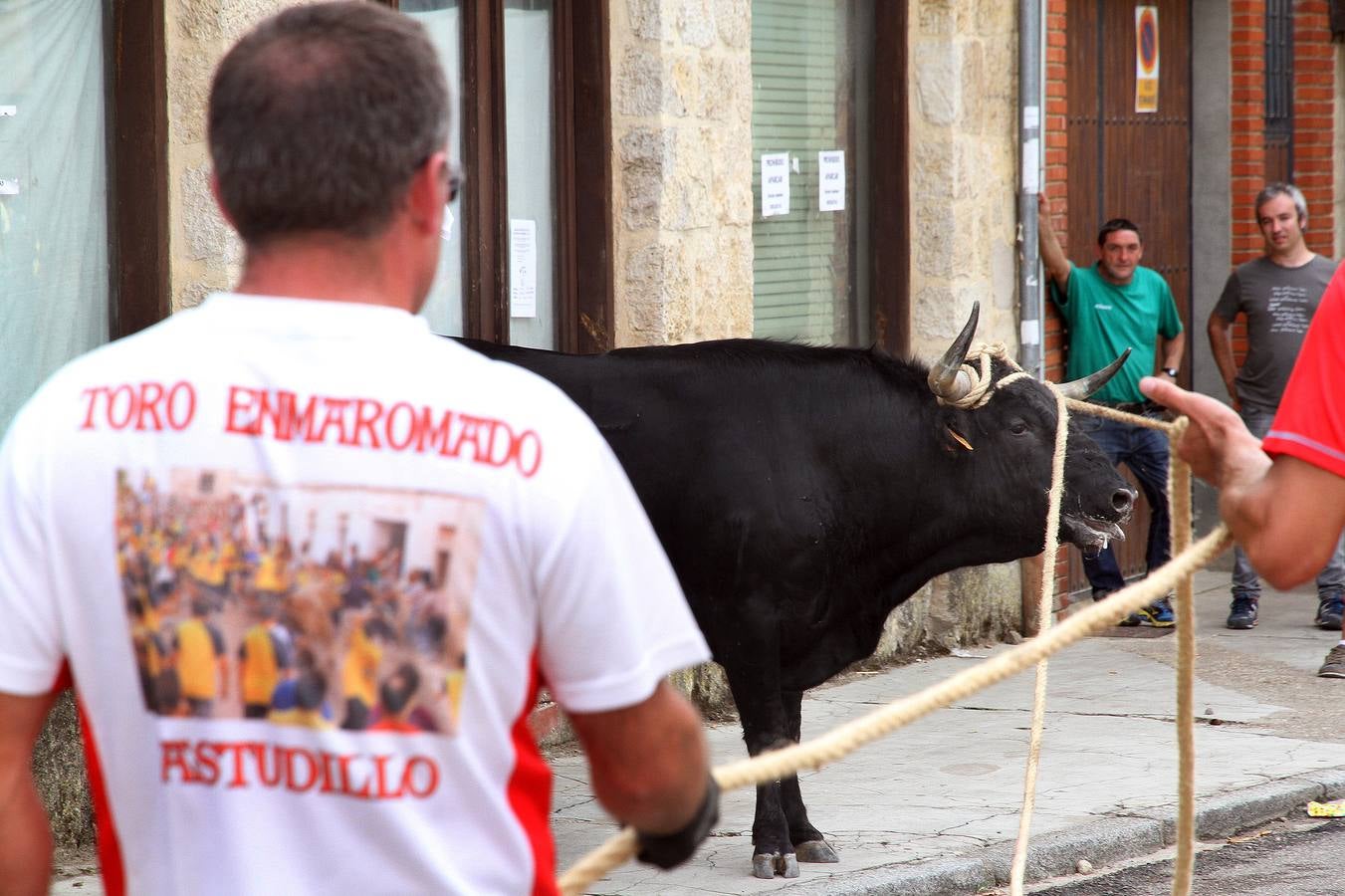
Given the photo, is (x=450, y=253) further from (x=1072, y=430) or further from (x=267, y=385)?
(x=267, y=385)

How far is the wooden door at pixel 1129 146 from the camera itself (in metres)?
11.2

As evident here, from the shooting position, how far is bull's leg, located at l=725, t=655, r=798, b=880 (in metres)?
5.93

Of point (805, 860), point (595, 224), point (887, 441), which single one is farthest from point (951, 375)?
point (595, 224)

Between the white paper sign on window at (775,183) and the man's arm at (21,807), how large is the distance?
7500 millimetres

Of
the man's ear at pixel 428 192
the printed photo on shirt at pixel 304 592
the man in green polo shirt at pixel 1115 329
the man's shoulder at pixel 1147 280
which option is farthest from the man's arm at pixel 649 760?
the man's shoulder at pixel 1147 280

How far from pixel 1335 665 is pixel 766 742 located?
4371mm

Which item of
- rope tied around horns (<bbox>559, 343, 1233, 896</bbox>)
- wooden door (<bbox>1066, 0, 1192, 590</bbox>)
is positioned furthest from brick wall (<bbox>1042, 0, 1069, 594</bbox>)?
rope tied around horns (<bbox>559, 343, 1233, 896</bbox>)

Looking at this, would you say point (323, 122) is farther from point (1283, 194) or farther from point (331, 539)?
point (1283, 194)

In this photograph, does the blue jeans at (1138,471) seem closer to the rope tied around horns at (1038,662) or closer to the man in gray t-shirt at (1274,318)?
the man in gray t-shirt at (1274,318)

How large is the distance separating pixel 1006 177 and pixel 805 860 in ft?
17.0

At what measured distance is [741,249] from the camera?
8.50m

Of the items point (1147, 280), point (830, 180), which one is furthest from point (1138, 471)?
point (830, 180)

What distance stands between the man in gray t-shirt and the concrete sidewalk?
491 millimetres

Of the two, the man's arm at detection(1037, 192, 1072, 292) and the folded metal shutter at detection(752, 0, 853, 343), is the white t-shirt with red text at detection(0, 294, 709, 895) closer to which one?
the folded metal shutter at detection(752, 0, 853, 343)
